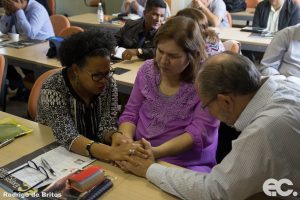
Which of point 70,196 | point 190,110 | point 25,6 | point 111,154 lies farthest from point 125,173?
point 25,6

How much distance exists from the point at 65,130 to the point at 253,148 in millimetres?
819

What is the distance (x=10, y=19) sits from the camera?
3.88 m

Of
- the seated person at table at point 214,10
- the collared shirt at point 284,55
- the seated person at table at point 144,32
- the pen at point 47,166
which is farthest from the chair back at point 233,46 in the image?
the pen at point 47,166

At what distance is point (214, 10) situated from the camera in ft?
14.4

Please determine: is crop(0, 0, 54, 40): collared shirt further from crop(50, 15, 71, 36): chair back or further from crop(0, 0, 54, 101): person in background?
crop(50, 15, 71, 36): chair back

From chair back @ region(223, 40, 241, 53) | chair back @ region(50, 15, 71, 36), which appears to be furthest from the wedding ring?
chair back @ region(50, 15, 71, 36)

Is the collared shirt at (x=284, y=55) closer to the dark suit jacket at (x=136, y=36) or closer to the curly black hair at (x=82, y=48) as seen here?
the dark suit jacket at (x=136, y=36)

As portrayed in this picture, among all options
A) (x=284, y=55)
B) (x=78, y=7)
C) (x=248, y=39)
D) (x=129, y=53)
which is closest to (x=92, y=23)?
(x=129, y=53)

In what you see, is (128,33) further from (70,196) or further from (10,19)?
(70,196)

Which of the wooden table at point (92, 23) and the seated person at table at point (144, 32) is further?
the wooden table at point (92, 23)

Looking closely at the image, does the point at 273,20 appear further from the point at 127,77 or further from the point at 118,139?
the point at 118,139

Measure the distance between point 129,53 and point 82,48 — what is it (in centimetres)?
138

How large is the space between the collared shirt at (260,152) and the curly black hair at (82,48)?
717 mm

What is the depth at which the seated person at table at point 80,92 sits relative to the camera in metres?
1.43
